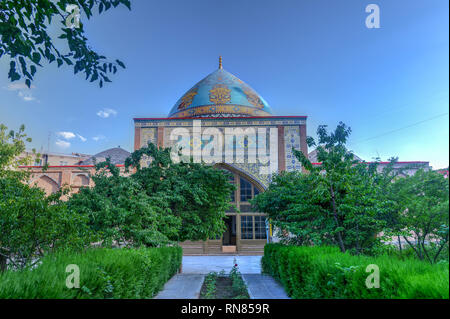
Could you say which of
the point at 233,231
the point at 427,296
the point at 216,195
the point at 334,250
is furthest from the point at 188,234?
the point at 233,231

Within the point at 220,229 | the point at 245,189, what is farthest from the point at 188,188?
the point at 245,189

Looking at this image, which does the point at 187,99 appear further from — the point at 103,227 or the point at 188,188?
the point at 103,227

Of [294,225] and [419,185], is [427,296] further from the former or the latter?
[294,225]

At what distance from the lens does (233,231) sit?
60.2ft

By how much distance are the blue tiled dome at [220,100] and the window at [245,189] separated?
4.06 meters

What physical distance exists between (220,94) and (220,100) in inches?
22.1

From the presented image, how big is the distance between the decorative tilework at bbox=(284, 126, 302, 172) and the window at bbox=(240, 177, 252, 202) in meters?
2.30

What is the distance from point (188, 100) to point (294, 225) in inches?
535

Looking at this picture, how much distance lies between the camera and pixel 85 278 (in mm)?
2443

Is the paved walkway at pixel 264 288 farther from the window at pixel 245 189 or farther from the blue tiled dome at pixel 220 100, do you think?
the blue tiled dome at pixel 220 100

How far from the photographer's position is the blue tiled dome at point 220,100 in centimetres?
1650

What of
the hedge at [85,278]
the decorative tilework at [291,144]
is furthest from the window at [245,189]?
the hedge at [85,278]

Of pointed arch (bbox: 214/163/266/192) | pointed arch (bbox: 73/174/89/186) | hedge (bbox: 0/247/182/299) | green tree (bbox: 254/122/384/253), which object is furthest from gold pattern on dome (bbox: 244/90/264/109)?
hedge (bbox: 0/247/182/299)

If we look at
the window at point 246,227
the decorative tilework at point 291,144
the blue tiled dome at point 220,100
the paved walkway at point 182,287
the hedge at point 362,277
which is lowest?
the paved walkway at point 182,287
